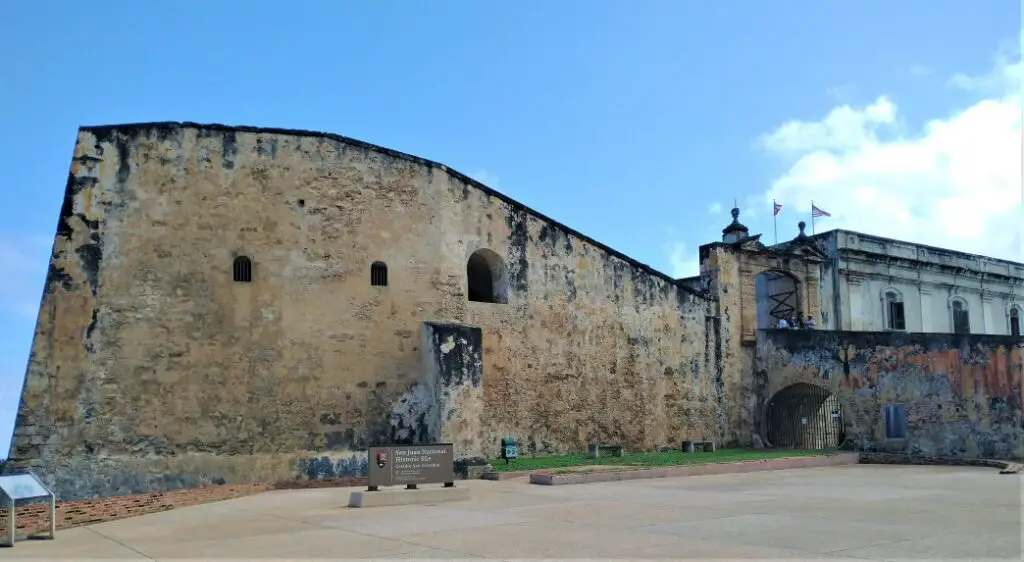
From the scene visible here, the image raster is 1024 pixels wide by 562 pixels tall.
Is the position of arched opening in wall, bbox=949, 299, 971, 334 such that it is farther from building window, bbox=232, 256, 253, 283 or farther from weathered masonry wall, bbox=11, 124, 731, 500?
building window, bbox=232, 256, 253, 283

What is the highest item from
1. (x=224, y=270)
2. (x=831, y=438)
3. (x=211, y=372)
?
(x=224, y=270)

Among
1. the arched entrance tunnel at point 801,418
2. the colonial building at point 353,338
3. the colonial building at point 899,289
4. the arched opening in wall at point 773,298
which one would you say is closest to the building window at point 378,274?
the colonial building at point 353,338

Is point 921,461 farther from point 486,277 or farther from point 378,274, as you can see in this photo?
point 378,274

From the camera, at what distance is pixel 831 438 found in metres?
21.9

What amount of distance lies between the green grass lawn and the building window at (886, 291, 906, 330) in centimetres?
1458

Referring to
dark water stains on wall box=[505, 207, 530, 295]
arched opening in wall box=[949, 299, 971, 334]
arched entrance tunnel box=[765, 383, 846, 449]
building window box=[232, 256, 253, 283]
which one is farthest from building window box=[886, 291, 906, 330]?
building window box=[232, 256, 253, 283]

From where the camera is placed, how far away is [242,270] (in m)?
16.2

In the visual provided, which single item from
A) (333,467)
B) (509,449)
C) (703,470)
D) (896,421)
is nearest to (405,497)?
(333,467)

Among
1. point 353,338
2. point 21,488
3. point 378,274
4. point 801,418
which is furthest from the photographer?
point 801,418

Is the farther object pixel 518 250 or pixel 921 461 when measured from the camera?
pixel 518 250

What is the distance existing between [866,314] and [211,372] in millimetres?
24241

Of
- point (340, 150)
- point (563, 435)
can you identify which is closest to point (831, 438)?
point (563, 435)

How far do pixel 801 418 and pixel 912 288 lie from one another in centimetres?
1400

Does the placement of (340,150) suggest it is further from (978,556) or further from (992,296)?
(992,296)
